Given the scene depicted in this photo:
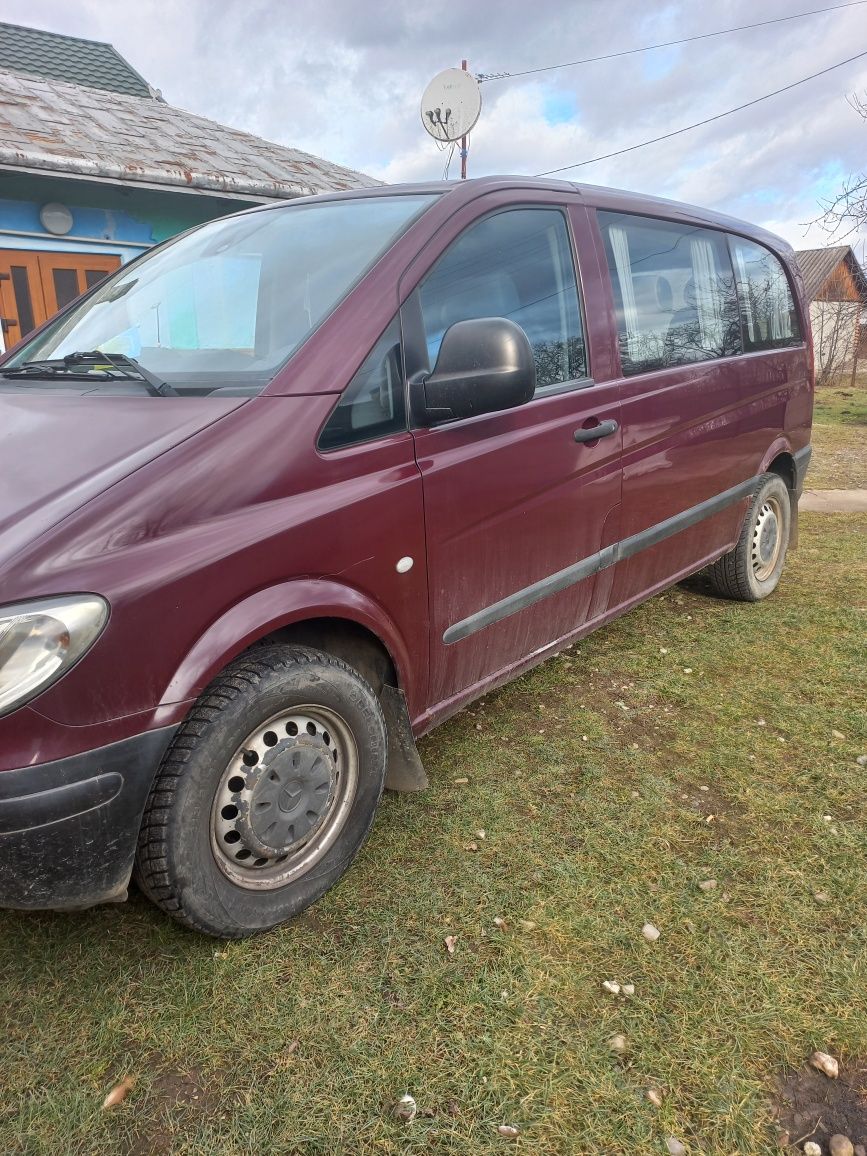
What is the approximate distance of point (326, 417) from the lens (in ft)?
6.53

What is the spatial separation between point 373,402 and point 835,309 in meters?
27.0

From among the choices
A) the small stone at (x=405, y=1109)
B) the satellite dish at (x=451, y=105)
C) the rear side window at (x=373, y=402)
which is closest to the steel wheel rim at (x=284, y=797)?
the small stone at (x=405, y=1109)

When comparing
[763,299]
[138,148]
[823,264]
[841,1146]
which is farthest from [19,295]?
[823,264]

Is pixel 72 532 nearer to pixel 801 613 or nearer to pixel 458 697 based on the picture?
pixel 458 697

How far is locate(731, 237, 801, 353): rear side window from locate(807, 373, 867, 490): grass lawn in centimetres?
437

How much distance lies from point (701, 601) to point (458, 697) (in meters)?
2.41

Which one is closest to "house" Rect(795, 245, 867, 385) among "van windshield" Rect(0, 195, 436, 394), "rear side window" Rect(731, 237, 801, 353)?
"rear side window" Rect(731, 237, 801, 353)

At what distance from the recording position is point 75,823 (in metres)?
1.58

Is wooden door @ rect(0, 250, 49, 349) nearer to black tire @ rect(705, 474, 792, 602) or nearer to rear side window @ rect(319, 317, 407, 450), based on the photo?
rear side window @ rect(319, 317, 407, 450)

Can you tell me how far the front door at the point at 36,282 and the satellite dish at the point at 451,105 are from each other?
3.64m

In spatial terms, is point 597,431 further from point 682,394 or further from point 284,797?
point 284,797

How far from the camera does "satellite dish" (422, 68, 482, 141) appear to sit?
7.92 meters

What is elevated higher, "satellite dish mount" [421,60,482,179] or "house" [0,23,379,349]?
"satellite dish mount" [421,60,482,179]

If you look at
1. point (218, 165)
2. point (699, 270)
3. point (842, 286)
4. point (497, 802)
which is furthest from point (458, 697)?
point (842, 286)
